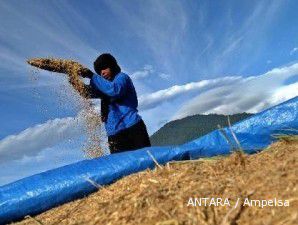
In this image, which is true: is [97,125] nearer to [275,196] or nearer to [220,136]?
[220,136]

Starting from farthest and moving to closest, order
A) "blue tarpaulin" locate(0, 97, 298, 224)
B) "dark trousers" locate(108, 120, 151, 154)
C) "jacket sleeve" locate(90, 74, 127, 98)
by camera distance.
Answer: "dark trousers" locate(108, 120, 151, 154) → "jacket sleeve" locate(90, 74, 127, 98) → "blue tarpaulin" locate(0, 97, 298, 224)

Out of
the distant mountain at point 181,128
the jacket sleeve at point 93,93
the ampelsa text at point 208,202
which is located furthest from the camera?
the distant mountain at point 181,128

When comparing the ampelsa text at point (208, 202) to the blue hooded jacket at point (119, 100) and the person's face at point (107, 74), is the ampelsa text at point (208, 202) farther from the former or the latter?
the person's face at point (107, 74)

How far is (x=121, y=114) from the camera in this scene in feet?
20.7

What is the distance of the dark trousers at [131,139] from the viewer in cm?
627

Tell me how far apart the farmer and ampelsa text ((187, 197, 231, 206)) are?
3.74 meters

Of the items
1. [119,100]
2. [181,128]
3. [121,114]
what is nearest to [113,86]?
[119,100]

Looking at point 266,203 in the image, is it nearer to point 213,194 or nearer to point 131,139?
point 213,194

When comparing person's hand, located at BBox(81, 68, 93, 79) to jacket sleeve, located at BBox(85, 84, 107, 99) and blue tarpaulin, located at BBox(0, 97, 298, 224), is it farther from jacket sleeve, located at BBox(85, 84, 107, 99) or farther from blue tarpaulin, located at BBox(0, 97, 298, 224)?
blue tarpaulin, located at BBox(0, 97, 298, 224)

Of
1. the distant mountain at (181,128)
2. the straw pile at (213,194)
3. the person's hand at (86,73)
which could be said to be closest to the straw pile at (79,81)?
the person's hand at (86,73)

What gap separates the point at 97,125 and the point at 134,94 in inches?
30.2

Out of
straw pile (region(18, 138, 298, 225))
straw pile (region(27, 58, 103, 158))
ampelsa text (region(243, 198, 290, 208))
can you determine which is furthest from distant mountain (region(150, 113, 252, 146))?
ampelsa text (region(243, 198, 290, 208))

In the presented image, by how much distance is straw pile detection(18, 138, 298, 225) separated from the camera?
2.28 meters

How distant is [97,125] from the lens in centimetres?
682
